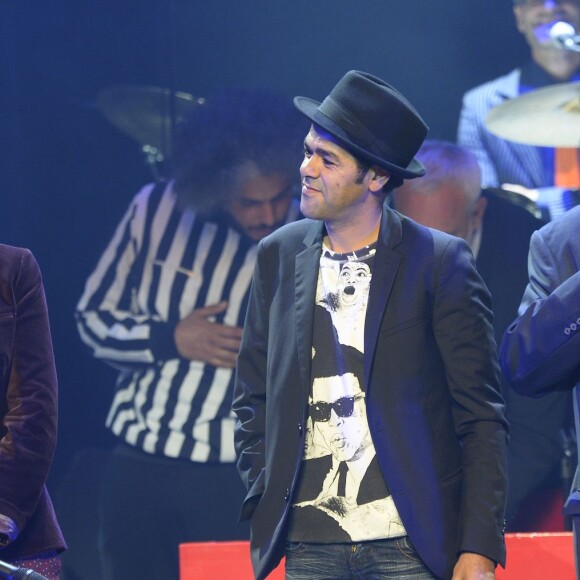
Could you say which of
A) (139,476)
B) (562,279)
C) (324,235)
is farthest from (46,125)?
(562,279)

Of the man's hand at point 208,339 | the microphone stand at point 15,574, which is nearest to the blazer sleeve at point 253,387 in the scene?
the microphone stand at point 15,574

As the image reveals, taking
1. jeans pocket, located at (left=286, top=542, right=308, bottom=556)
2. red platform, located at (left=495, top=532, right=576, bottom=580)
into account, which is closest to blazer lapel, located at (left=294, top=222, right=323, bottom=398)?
jeans pocket, located at (left=286, top=542, right=308, bottom=556)

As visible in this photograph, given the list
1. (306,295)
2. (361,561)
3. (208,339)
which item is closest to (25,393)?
(306,295)

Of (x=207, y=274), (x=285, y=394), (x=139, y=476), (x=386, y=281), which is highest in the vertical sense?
(x=386, y=281)

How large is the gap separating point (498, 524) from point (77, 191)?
2623mm

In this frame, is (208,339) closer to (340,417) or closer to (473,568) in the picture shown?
(340,417)

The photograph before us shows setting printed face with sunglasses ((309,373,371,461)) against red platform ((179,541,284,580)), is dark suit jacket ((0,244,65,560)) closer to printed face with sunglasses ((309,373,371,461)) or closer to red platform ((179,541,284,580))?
printed face with sunglasses ((309,373,371,461))

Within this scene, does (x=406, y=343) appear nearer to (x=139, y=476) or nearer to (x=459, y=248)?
(x=459, y=248)

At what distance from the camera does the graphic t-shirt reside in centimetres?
225

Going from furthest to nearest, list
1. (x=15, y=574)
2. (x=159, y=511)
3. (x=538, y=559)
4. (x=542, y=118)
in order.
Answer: (x=159, y=511) < (x=542, y=118) < (x=538, y=559) < (x=15, y=574)

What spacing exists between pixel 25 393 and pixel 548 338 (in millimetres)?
1170

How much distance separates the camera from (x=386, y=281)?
2377 mm

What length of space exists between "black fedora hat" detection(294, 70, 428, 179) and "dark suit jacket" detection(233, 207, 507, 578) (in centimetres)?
18

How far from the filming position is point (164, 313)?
4.30m
